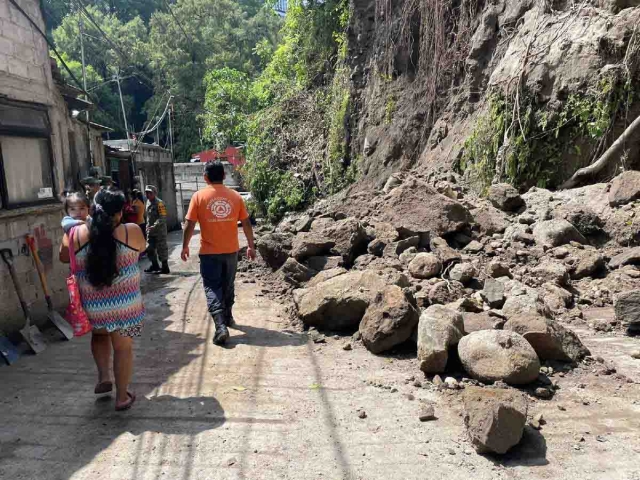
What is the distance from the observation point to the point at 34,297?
5.66 meters

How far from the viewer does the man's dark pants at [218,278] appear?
16.7 ft

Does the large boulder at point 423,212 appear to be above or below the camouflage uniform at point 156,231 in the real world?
above

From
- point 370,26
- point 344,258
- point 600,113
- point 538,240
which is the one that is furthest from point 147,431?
point 370,26

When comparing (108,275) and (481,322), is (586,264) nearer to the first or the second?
(481,322)

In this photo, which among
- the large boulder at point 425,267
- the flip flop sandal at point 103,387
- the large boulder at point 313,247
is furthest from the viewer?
the large boulder at point 313,247

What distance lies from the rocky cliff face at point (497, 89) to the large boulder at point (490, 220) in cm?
88

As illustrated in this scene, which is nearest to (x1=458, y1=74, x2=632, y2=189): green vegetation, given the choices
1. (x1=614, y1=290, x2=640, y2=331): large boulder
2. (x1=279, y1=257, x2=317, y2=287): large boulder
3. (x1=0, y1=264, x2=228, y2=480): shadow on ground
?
(x1=614, y1=290, x2=640, y2=331): large boulder

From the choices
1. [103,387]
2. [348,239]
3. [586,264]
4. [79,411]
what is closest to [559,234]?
[586,264]

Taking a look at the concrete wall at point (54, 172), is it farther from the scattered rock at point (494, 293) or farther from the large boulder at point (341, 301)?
the scattered rock at point (494, 293)

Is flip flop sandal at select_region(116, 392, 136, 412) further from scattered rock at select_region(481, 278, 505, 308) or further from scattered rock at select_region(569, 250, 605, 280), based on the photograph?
scattered rock at select_region(569, 250, 605, 280)

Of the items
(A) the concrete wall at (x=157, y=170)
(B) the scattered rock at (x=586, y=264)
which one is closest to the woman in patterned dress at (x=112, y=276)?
(B) the scattered rock at (x=586, y=264)

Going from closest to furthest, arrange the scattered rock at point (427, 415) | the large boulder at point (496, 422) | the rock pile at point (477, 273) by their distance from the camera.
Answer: the large boulder at point (496, 422) → the scattered rock at point (427, 415) → the rock pile at point (477, 273)

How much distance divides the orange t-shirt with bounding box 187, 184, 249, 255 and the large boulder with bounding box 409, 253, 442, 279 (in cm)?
213

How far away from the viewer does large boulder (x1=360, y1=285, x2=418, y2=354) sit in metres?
4.27
